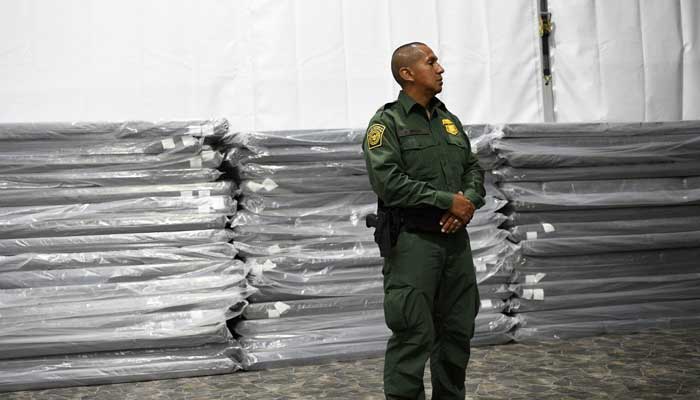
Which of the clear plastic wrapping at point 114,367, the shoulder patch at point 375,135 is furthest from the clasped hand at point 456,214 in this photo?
the clear plastic wrapping at point 114,367

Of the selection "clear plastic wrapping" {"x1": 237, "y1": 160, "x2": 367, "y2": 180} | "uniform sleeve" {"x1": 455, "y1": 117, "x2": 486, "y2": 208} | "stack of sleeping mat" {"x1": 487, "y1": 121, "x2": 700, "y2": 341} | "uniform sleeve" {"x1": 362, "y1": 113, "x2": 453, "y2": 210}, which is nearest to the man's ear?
"uniform sleeve" {"x1": 362, "y1": 113, "x2": 453, "y2": 210}

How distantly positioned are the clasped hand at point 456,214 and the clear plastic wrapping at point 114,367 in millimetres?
1709

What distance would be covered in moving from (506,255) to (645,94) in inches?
56.8

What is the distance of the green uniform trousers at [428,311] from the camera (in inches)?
121

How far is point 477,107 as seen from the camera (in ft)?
17.1

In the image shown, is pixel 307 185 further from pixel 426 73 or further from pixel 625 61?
pixel 625 61

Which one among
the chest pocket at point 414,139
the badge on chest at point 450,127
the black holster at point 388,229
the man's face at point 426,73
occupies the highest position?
the man's face at point 426,73

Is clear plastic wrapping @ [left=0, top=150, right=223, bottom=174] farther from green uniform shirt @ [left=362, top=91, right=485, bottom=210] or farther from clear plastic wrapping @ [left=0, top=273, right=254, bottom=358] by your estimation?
green uniform shirt @ [left=362, top=91, right=485, bottom=210]

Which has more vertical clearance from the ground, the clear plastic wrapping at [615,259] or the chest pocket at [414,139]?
the chest pocket at [414,139]

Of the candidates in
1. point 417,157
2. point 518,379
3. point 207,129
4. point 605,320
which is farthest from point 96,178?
point 605,320

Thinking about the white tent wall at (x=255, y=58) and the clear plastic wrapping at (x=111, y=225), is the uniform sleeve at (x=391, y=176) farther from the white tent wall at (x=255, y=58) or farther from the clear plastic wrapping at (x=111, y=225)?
the white tent wall at (x=255, y=58)

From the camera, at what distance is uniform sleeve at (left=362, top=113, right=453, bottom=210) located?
3.07 metres

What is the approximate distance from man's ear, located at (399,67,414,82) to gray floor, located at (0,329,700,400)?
138cm

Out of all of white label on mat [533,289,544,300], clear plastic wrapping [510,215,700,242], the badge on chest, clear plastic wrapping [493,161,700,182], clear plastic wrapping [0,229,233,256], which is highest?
the badge on chest
